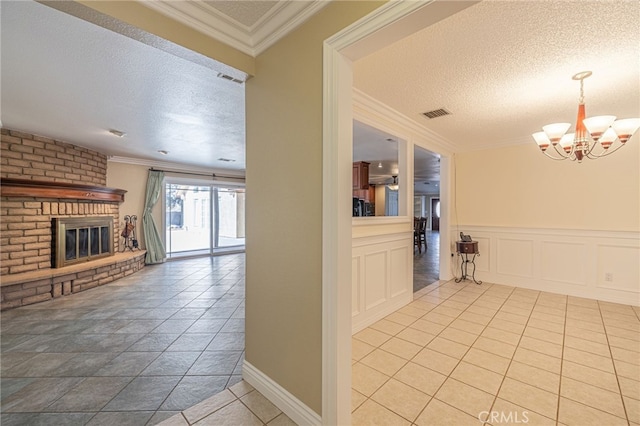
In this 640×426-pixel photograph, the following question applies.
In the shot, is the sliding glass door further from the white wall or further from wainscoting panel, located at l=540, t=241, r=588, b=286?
wainscoting panel, located at l=540, t=241, r=588, b=286

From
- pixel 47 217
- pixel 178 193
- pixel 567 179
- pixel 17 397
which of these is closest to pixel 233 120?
pixel 17 397

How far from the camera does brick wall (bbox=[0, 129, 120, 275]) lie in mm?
3504

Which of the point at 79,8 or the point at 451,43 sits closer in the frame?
the point at 79,8

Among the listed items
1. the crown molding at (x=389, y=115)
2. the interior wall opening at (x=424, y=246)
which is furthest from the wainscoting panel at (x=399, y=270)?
the crown molding at (x=389, y=115)

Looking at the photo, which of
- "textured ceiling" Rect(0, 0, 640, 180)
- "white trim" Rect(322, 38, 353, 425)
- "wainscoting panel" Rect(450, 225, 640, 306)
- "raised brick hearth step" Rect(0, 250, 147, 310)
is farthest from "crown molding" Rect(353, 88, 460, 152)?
"raised brick hearth step" Rect(0, 250, 147, 310)

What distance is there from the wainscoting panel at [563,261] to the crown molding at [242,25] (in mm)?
4387

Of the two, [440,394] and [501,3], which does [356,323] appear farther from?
[501,3]

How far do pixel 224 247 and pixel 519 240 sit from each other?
709 cm

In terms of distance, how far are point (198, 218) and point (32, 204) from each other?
3.59m

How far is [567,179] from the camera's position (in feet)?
12.6

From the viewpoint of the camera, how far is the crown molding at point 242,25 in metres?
1.38

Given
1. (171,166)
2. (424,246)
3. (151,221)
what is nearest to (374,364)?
(151,221)

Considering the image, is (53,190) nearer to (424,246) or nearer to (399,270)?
(399,270)

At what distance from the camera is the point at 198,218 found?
23.7 ft
